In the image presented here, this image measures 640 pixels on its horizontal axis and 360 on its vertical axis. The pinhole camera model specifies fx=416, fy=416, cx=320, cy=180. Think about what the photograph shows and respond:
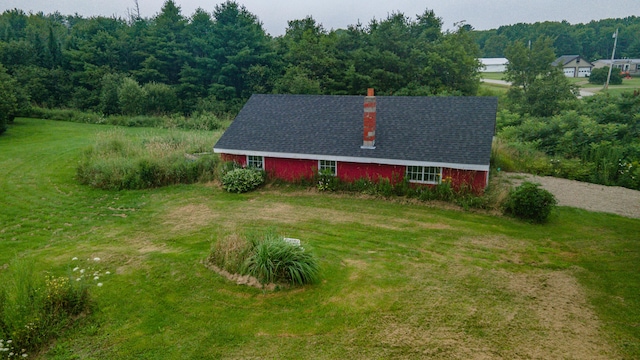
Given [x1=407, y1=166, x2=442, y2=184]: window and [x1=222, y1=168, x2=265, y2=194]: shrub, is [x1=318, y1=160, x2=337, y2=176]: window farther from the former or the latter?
[x1=407, y1=166, x2=442, y2=184]: window

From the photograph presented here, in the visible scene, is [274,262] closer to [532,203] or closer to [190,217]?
[190,217]

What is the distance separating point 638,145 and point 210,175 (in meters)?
19.6

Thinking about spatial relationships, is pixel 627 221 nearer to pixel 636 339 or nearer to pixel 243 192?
pixel 636 339

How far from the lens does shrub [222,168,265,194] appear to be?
16969 mm

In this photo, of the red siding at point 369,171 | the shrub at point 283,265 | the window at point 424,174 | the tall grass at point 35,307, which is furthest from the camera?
the red siding at point 369,171

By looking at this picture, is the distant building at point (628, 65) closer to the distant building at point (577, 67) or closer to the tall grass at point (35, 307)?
the distant building at point (577, 67)

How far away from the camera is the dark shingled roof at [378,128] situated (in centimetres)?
1563

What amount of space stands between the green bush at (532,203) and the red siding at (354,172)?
155 centimetres

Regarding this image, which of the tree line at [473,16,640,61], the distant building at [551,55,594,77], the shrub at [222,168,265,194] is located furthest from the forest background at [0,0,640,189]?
the tree line at [473,16,640,61]

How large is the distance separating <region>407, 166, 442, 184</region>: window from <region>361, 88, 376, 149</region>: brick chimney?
70.5 inches

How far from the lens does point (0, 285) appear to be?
8680mm

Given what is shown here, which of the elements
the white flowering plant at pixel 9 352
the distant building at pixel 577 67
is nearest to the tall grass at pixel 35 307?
the white flowering plant at pixel 9 352

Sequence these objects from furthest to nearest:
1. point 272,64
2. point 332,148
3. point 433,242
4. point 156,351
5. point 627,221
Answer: point 272,64 → point 332,148 → point 627,221 → point 433,242 → point 156,351

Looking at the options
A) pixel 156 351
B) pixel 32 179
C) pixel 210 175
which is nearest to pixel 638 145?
pixel 210 175
